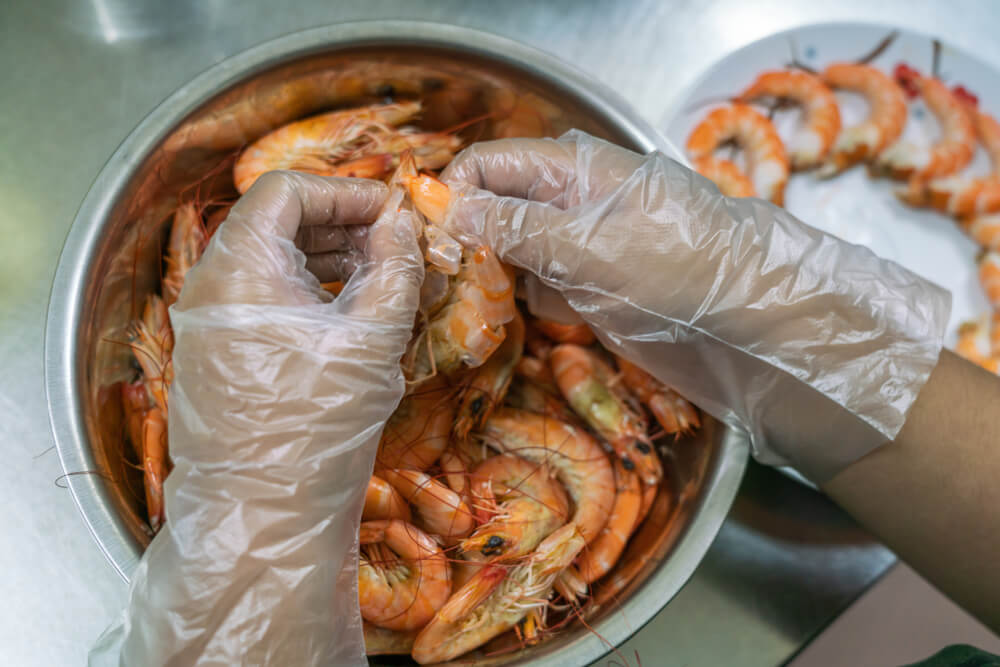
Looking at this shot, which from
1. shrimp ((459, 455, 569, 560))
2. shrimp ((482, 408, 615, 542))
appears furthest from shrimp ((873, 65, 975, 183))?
shrimp ((459, 455, 569, 560))

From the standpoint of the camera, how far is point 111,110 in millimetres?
1381

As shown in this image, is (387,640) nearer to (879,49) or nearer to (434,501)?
(434,501)

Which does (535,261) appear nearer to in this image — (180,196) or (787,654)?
(180,196)

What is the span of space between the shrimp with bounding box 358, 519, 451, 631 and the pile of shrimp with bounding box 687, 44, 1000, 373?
1.03m

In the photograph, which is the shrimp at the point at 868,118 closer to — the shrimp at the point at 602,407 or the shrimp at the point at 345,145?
the shrimp at the point at 602,407

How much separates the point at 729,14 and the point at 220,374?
1.43 m

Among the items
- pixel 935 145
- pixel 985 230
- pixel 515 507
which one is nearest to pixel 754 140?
pixel 935 145

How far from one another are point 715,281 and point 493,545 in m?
0.48

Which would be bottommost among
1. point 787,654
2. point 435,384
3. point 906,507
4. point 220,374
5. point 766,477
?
point 787,654

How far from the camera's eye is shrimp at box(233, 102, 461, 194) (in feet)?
3.68

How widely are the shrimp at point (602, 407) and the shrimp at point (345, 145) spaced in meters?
0.40

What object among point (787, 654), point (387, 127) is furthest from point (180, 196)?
point (787, 654)

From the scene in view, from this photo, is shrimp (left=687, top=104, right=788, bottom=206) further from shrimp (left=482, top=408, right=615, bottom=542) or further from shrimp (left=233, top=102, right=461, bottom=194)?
shrimp (left=482, top=408, right=615, bottom=542)

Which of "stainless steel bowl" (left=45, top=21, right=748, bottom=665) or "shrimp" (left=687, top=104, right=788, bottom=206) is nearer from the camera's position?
"stainless steel bowl" (left=45, top=21, right=748, bottom=665)
